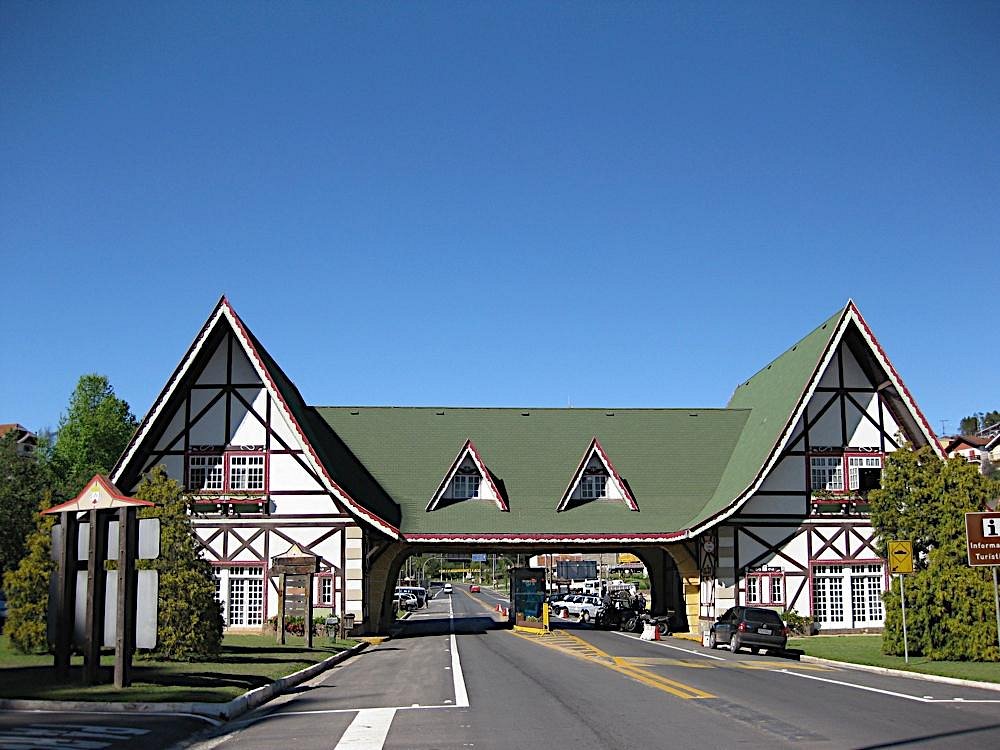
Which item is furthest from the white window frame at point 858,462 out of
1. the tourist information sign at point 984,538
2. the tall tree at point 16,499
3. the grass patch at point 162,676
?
the tall tree at point 16,499

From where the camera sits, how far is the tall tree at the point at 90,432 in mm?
74375

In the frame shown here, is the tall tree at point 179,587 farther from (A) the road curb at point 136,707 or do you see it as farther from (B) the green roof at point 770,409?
(B) the green roof at point 770,409

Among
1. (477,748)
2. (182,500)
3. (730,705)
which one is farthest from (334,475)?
(477,748)

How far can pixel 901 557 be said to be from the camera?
1057 inches

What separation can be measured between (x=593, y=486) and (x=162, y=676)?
26.9m

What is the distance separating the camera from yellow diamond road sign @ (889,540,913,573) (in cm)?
2683

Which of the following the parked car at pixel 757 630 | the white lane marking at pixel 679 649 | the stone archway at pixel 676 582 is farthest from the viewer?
the stone archway at pixel 676 582

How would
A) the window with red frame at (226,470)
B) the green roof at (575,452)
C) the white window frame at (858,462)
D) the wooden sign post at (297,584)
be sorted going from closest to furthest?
1. the wooden sign post at (297,584)
2. the window with red frame at (226,470)
3. the white window frame at (858,462)
4. the green roof at (575,452)

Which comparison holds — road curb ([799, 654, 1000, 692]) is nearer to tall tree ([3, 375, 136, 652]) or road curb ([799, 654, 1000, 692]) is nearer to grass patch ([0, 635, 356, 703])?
grass patch ([0, 635, 356, 703])

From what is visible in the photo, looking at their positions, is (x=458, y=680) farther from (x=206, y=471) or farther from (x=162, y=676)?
(x=206, y=471)

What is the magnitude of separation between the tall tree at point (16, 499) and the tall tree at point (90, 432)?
33.8 feet

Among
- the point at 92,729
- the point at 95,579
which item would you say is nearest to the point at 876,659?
the point at 95,579

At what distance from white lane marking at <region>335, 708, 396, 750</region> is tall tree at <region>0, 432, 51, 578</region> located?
149 ft

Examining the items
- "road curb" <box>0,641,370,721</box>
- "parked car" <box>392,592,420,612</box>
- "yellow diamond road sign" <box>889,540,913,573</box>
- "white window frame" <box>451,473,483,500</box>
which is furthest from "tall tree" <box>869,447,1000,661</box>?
"parked car" <box>392,592,420,612</box>
